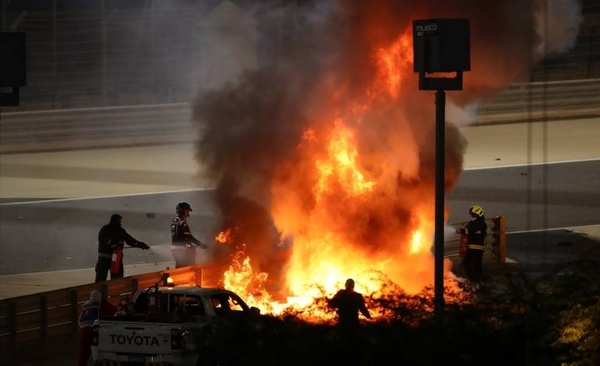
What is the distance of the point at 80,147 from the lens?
35750 mm

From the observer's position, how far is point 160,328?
1430 cm

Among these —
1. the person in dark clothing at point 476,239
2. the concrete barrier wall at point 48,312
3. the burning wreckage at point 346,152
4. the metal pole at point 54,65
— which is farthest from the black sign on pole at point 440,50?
the metal pole at point 54,65

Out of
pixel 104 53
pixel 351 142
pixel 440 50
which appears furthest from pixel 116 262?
pixel 104 53

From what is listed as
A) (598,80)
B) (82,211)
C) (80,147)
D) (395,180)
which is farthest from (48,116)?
(395,180)

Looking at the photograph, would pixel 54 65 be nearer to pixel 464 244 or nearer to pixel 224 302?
pixel 464 244

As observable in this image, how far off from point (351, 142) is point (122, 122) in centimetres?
1731

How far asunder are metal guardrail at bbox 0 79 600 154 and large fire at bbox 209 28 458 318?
15.7 metres

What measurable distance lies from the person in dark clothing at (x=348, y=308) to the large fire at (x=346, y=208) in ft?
14.7

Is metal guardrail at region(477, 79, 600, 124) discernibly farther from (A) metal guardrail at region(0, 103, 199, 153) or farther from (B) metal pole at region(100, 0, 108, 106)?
(B) metal pole at region(100, 0, 108, 106)

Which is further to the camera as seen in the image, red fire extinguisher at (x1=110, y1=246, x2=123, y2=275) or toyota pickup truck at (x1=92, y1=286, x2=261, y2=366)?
red fire extinguisher at (x1=110, y1=246, x2=123, y2=275)

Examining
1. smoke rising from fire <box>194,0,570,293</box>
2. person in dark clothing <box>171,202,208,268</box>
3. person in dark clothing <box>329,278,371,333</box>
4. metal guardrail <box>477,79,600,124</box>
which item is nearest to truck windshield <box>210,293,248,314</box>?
person in dark clothing <box>329,278,371,333</box>

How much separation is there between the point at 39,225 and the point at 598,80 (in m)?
16.9

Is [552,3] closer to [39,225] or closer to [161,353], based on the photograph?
[161,353]

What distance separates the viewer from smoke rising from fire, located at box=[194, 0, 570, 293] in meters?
19.3
